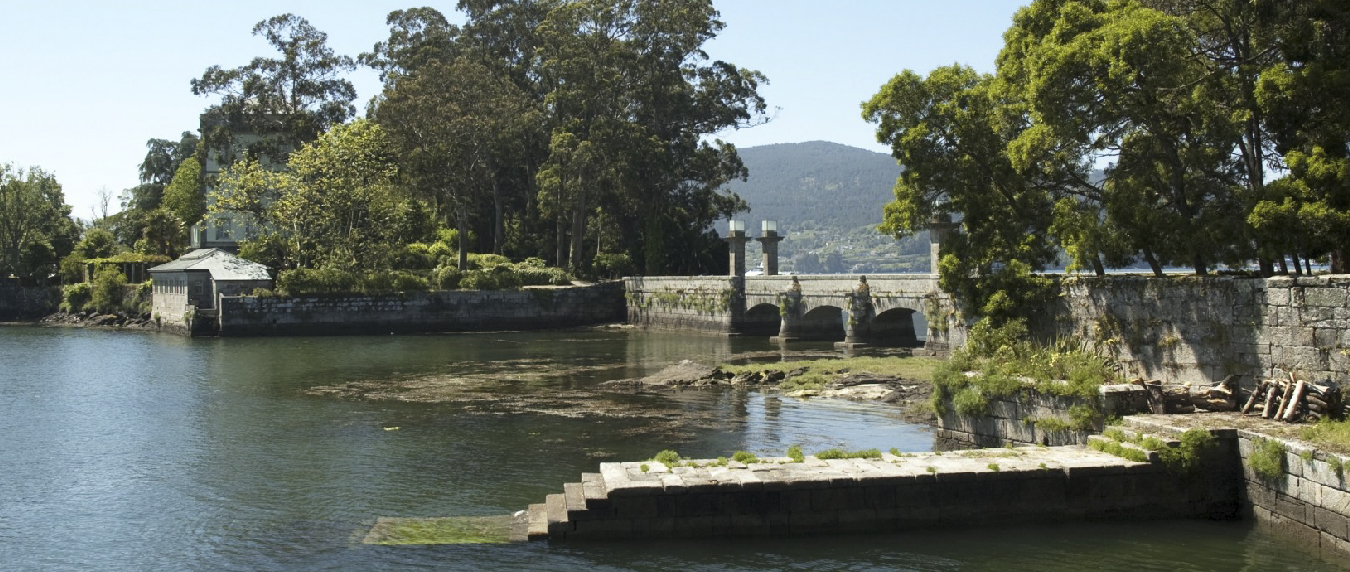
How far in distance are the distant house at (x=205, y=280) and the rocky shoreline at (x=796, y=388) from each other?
3497 cm

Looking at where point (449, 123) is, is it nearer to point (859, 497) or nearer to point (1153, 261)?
point (1153, 261)

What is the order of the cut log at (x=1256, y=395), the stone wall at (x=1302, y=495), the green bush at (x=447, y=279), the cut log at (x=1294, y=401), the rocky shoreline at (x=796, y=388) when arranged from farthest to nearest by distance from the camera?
the green bush at (x=447, y=279) → the rocky shoreline at (x=796, y=388) → the cut log at (x=1256, y=395) → the cut log at (x=1294, y=401) → the stone wall at (x=1302, y=495)

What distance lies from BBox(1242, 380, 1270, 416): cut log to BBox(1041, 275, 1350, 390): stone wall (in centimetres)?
44

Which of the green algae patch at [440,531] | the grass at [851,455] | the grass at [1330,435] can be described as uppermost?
the grass at [1330,435]

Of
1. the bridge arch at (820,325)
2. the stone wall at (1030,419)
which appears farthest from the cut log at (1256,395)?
the bridge arch at (820,325)

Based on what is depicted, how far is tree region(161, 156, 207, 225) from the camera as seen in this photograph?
3489 inches

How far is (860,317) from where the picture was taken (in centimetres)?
5031

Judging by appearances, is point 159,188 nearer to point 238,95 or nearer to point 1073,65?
point 238,95

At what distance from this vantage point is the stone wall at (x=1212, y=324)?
64.0ft

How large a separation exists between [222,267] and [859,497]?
57767 millimetres

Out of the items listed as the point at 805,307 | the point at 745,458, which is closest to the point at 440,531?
the point at 745,458

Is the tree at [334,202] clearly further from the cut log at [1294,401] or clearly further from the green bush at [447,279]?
the cut log at [1294,401]

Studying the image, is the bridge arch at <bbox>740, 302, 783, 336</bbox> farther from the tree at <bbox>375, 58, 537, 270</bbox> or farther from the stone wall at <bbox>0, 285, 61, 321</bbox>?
the stone wall at <bbox>0, 285, 61, 321</bbox>

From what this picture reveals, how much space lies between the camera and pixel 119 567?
1781 cm
